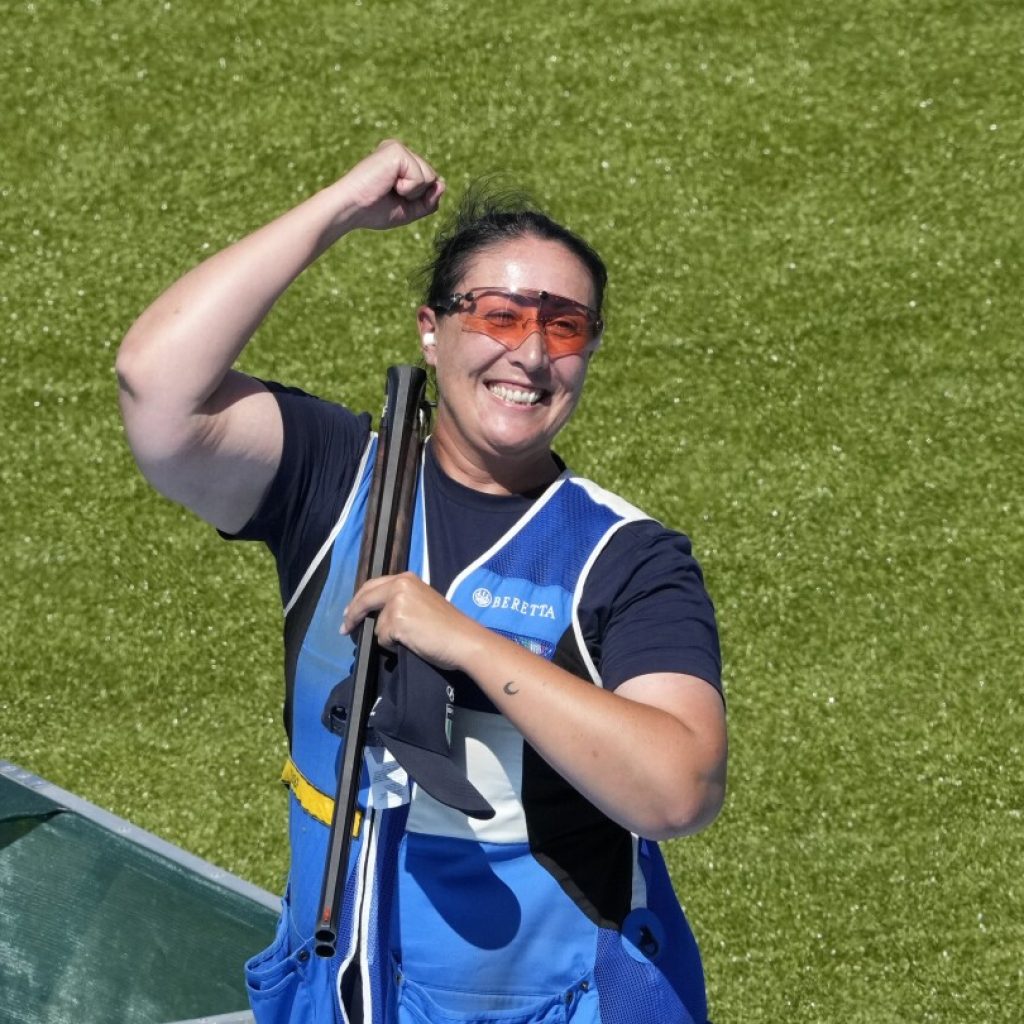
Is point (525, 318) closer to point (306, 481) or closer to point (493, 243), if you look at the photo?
point (493, 243)

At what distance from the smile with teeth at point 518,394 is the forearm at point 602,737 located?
52cm

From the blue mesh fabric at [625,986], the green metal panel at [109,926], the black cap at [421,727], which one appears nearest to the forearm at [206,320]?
the black cap at [421,727]

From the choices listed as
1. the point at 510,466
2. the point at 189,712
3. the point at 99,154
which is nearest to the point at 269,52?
the point at 99,154

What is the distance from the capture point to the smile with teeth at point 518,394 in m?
2.83

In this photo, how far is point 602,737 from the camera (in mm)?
2342

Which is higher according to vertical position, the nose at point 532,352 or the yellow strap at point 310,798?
the nose at point 532,352

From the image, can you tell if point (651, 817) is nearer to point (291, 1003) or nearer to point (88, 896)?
point (291, 1003)

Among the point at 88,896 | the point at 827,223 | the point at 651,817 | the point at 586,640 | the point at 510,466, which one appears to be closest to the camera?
the point at 651,817

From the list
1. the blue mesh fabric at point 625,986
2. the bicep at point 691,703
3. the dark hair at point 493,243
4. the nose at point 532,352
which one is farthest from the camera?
the dark hair at point 493,243

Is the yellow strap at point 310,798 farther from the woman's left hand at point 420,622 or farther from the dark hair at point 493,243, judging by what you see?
the dark hair at point 493,243

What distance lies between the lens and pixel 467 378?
2873 mm

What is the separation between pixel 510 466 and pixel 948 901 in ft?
9.16

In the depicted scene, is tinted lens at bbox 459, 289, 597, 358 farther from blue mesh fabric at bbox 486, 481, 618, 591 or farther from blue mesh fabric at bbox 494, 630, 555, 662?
blue mesh fabric at bbox 494, 630, 555, 662

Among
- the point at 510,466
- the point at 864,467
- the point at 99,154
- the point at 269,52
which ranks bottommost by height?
the point at 510,466
